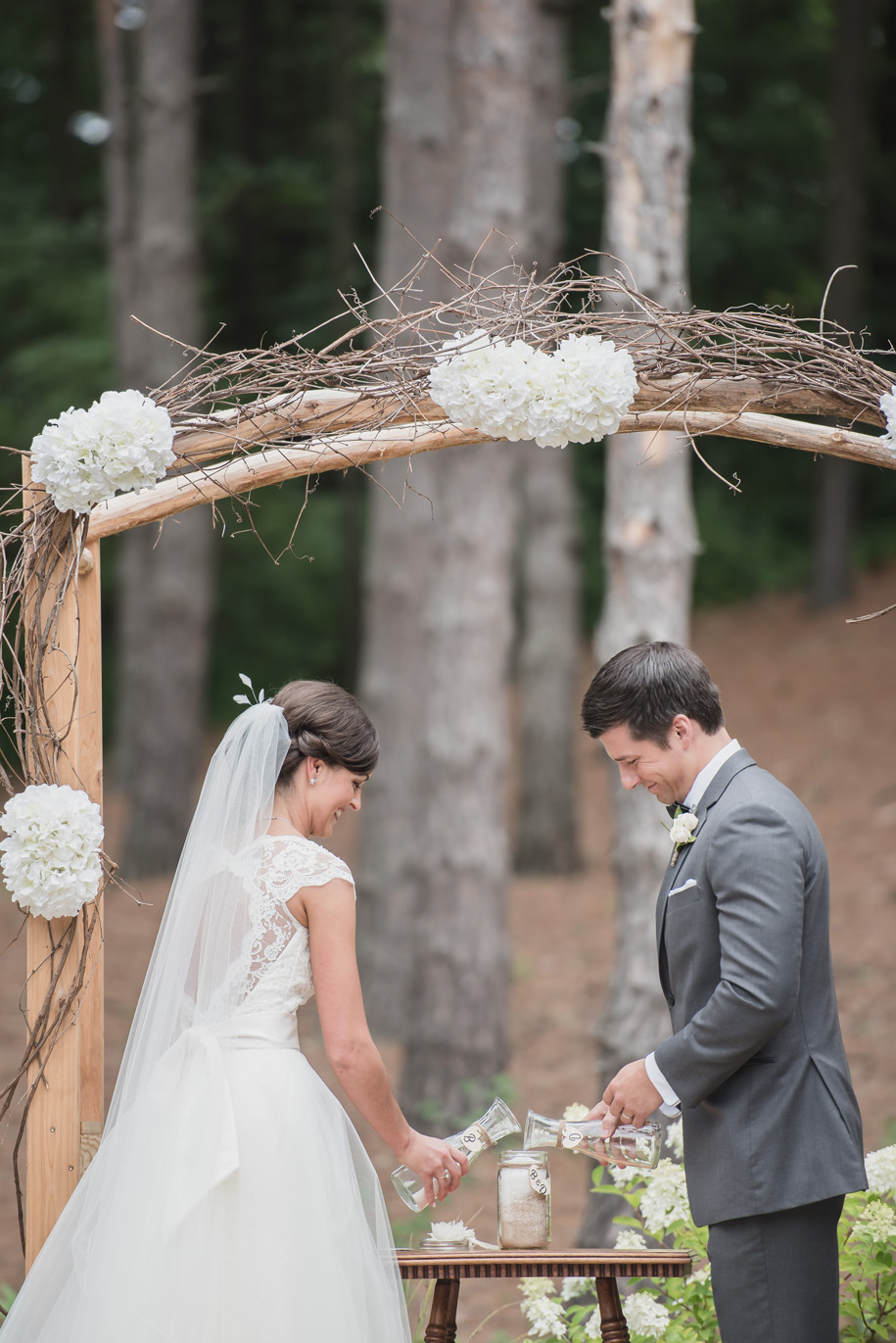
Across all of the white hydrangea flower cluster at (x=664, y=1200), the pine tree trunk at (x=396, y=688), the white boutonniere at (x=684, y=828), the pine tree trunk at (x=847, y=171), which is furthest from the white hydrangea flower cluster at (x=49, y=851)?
the pine tree trunk at (x=847, y=171)

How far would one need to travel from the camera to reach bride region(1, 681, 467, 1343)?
2.72 metres

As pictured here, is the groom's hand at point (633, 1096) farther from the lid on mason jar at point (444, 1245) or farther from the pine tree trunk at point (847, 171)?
Answer: the pine tree trunk at point (847, 171)

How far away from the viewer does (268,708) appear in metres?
3.03

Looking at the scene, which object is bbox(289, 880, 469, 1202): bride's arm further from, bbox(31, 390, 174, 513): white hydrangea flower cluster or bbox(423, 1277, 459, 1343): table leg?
bbox(31, 390, 174, 513): white hydrangea flower cluster

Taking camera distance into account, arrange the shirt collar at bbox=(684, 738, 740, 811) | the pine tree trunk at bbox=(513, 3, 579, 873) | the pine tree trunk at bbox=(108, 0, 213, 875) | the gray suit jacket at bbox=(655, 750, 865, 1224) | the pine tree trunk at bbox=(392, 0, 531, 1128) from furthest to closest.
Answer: the pine tree trunk at bbox=(513, 3, 579, 873) < the pine tree trunk at bbox=(108, 0, 213, 875) < the pine tree trunk at bbox=(392, 0, 531, 1128) < the shirt collar at bbox=(684, 738, 740, 811) < the gray suit jacket at bbox=(655, 750, 865, 1224)

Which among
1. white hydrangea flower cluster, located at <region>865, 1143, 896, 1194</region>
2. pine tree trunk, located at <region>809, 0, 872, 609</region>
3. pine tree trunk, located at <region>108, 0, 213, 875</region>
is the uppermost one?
pine tree trunk, located at <region>809, 0, 872, 609</region>

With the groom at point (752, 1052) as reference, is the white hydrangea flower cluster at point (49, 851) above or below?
above

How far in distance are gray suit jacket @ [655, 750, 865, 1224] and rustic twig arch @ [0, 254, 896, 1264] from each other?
39.3 inches

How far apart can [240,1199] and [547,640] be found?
8.20 metres

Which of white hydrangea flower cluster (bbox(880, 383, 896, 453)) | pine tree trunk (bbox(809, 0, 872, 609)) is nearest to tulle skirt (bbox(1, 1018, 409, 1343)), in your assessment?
Answer: white hydrangea flower cluster (bbox(880, 383, 896, 453))

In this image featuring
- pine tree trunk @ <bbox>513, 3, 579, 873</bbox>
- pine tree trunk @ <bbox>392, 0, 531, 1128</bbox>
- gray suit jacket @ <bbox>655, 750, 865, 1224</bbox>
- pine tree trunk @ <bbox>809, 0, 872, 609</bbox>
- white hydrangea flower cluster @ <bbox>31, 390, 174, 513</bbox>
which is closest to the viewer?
gray suit jacket @ <bbox>655, 750, 865, 1224</bbox>

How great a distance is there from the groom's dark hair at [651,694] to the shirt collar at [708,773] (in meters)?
0.06

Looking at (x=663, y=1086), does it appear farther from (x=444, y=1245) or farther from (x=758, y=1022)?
(x=444, y=1245)

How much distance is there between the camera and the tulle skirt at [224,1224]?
106 inches
